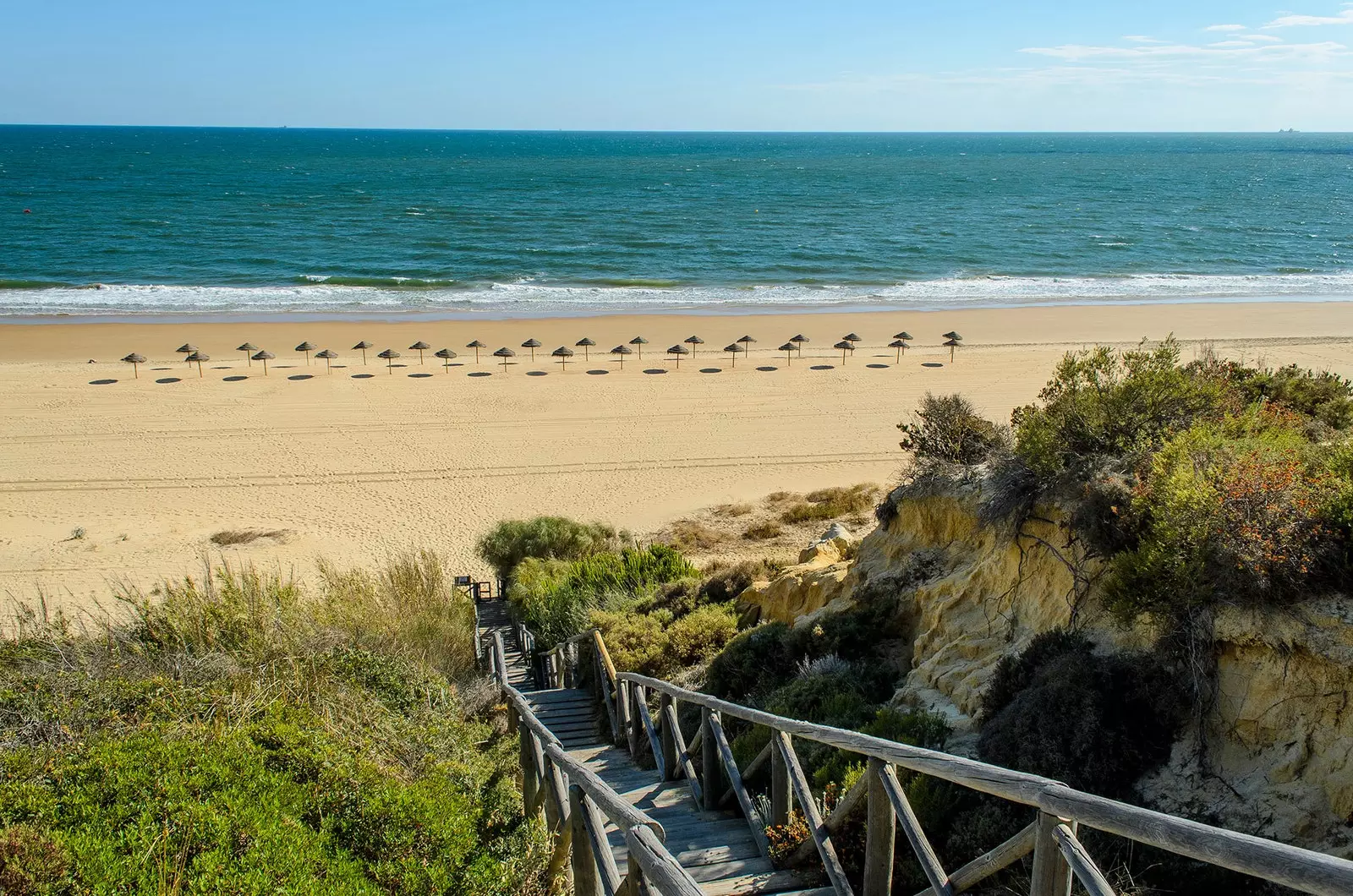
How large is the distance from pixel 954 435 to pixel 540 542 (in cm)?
873

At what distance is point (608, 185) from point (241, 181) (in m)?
37.9

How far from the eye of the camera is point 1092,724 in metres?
5.12

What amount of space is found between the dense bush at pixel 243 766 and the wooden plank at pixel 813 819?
1.41 meters

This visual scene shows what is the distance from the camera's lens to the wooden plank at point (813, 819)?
13.9 ft

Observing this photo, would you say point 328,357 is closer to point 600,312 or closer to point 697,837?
point 600,312

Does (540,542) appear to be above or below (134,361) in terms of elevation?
below

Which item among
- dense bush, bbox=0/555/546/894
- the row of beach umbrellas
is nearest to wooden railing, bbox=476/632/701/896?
dense bush, bbox=0/555/546/894

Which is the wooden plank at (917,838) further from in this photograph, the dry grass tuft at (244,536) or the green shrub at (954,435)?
the dry grass tuft at (244,536)

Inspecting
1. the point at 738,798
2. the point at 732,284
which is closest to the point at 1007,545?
the point at 738,798

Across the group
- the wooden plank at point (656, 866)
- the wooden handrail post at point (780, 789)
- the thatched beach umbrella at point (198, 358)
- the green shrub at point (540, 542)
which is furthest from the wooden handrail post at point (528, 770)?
the thatched beach umbrella at point (198, 358)

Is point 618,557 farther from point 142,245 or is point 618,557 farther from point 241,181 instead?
point 241,181

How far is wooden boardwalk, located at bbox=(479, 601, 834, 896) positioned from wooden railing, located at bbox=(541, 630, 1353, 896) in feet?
0.39

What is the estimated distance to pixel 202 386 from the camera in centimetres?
2883

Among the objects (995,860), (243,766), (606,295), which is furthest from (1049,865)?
(606,295)
